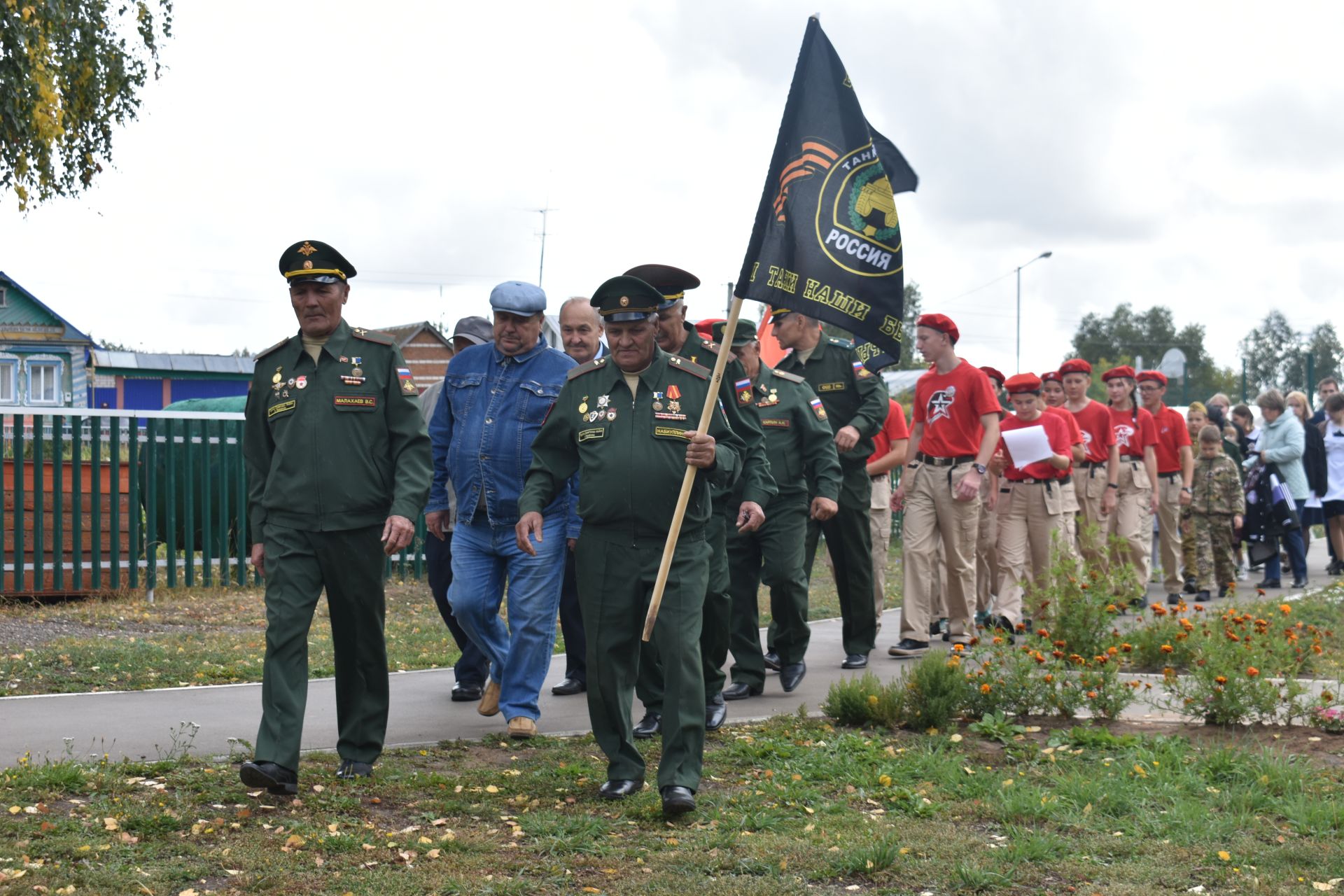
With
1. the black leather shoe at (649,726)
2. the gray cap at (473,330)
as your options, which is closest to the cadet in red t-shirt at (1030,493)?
the gray cap at (473,330)

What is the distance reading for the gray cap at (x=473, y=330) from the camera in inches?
349

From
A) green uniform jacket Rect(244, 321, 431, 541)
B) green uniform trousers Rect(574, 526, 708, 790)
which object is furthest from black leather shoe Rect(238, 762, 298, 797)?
green uniform trousers Rect(574, 526, 708, 790)

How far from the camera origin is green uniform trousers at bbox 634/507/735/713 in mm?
7000

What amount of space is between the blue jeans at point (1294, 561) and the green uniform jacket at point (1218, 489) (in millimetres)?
1275

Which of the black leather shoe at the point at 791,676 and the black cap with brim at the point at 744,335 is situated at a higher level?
the black cap with brim at the point at 744,335

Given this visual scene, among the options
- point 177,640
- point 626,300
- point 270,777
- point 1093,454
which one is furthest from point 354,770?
point 1093,454

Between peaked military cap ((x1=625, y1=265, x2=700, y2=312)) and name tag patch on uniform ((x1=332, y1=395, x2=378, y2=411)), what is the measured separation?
1.58 m

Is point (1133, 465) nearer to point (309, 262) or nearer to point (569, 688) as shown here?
point (569, 688)

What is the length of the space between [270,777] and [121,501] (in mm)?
8659

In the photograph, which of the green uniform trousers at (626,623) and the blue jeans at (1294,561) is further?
the blue jeans at (1294,561)

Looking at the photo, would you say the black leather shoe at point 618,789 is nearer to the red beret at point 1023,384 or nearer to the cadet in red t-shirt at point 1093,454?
the red beret at point 1023,384

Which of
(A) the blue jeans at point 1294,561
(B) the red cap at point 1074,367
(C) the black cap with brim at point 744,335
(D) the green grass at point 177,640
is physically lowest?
(D) the green grass at point 177,640

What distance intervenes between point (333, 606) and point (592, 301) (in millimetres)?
1721

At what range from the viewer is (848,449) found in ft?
30.3
